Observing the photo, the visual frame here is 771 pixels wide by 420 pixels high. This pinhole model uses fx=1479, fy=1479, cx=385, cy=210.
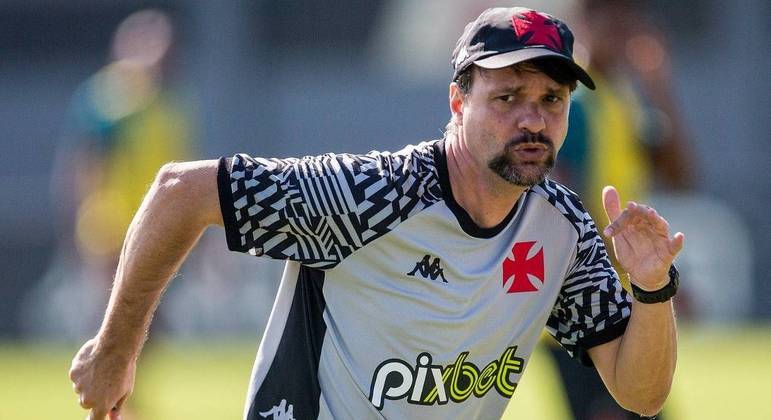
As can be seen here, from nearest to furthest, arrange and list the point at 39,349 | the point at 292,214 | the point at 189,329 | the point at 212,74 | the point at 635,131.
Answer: the point at 292,214, the point at 635,131, the point at 39,349, the point at 189,329, the point at 212,74

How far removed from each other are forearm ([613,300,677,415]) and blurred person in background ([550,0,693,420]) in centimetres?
142

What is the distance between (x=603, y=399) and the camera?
6.53 m

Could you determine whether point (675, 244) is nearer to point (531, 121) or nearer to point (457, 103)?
point (531, 121)

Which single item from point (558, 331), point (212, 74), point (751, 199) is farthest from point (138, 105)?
point (212, 74)

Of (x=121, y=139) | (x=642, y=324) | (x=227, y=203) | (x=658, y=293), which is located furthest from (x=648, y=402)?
(x=121, y=139)

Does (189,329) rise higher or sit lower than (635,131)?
lower

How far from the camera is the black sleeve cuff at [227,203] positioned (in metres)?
4.65

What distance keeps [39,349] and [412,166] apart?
38.3ft

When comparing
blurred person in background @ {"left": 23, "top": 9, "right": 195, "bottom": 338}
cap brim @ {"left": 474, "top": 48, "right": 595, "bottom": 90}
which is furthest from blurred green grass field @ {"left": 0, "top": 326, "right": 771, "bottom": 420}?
cap brim @ {"left": 474, "top": 48, "right": 595, "bottom": 90}

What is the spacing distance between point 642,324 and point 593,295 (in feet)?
0.76

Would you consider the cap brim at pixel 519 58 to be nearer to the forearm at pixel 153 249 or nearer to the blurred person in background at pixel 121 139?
the forearm at pixel 153 249

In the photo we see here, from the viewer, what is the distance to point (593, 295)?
16.8 feet

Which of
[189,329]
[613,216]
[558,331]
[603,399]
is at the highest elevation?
[613,216]

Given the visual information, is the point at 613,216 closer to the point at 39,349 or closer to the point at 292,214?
the point at 292,214
